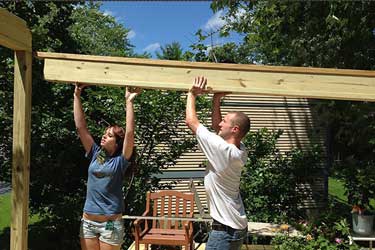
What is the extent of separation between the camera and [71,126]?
21.3ft

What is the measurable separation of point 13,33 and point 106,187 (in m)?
1.24

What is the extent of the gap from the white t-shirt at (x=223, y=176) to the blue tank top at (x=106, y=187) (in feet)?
2.34

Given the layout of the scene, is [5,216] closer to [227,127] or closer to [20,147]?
[20,147]

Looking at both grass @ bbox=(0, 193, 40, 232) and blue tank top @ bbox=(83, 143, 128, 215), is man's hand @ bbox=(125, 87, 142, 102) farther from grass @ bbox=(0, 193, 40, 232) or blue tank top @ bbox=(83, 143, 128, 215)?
grass @ bbox=(0, 193, 40, 232)

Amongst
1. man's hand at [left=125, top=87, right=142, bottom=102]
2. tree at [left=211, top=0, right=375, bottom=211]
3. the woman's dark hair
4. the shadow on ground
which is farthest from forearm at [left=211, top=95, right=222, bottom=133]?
the shadow on ground

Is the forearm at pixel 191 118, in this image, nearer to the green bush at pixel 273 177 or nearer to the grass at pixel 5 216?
the green bush at pixel 273 177

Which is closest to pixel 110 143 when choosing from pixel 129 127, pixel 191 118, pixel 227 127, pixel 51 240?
pixel 129 127

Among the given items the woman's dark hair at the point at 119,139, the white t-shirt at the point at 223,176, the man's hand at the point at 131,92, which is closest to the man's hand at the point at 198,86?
the white t-shirt at the point at 223,176

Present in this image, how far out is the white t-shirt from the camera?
8.95ft

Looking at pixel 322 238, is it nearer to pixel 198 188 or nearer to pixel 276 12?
pixel 198 188

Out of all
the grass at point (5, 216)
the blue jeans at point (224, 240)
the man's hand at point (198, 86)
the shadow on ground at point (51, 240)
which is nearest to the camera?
the blue jeans at point (224, 240)

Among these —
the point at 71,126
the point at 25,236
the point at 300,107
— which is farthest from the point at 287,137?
the point at 25,236

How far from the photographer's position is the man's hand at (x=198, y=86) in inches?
119

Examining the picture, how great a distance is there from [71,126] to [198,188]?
284 centimetres
